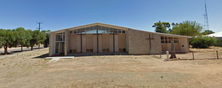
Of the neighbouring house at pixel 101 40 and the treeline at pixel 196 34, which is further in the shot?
the treeline at pixel 196 34

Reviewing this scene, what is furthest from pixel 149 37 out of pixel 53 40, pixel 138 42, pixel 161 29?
pixel 161 29

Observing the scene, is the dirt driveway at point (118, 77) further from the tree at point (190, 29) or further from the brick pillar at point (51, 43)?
the tree at point (190, 29)

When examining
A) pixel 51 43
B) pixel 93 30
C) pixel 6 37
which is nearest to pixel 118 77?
pixel 93 30

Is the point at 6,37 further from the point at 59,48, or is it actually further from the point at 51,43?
the point at 59,48

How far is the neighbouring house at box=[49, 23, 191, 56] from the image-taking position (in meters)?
15.2

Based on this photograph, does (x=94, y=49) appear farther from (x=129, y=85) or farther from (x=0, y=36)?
(x=0, y=36)

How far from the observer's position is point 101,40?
17.0m

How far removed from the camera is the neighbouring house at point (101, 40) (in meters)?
15.2

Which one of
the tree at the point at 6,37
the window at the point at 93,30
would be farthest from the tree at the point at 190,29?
the tree at the point at 6,37

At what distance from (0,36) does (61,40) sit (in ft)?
37.6

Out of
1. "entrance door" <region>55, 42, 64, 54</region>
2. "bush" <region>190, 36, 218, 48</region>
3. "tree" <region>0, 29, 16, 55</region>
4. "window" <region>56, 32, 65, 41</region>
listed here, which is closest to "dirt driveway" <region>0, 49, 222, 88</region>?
"entrance door" <region>55, 42, 64, 54</region>

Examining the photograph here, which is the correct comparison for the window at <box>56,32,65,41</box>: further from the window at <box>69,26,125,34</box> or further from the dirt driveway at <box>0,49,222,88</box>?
the dirt driveway at <box>0,49,222,88</box>

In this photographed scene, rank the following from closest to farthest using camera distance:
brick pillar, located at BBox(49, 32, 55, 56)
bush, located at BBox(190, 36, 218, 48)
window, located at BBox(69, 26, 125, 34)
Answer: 1. brick pillar, located at BBox(49, 32, 55, 56)
2. window, located at BBox(69, 26, 125, 34)
3. bush, located at BBox(190, 36, 218, 48)

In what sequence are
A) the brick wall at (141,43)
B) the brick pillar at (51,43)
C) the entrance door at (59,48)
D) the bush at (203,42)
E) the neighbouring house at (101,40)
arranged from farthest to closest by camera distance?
the bush at (203,42) < the entrance door at (59,48) < the neighbouring house at (101,40) < the brick wall at (141,43) < the brick pillar at (51,43)
